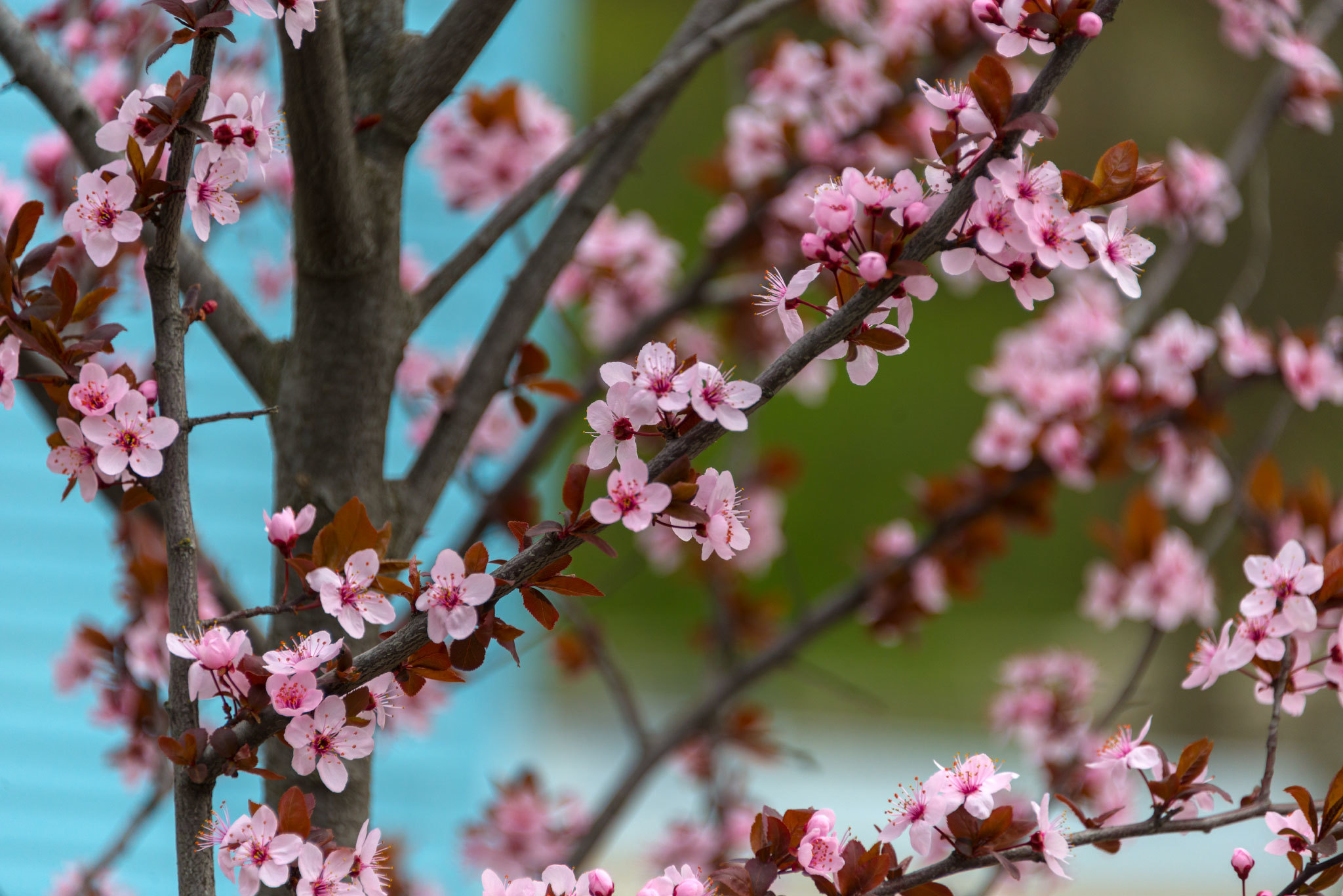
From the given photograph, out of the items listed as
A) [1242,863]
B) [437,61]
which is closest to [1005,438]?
[1242,863]

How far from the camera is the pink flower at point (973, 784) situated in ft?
2.09

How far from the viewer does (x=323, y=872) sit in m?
0.64

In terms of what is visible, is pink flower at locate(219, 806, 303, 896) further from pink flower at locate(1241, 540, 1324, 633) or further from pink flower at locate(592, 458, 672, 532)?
pink flower at locate(1241, 540, 1324, 633)

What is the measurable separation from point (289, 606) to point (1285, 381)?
3.90 feet

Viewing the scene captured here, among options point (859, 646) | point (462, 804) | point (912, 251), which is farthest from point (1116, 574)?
point (859, 646)

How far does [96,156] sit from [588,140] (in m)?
0.40

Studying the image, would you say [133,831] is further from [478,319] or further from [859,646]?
[859,646]

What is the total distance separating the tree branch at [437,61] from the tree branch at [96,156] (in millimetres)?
197

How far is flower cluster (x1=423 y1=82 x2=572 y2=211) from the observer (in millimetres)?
1531

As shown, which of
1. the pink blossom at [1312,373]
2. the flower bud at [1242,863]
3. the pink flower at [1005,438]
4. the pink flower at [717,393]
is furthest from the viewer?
the pink flower at [1005,438]

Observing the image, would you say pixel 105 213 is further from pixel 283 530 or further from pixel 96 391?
pixel 283 530

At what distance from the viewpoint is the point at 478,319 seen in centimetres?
269

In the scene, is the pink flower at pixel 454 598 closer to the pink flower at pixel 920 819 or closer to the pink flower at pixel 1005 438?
the pink flower at pixel 920 819

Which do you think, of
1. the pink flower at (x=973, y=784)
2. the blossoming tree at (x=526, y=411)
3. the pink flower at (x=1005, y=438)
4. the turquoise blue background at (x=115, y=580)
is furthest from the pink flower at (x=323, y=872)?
the turquoise blue background at (x=115, y=580)
